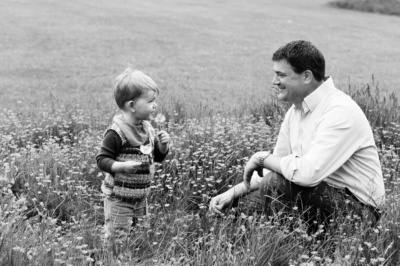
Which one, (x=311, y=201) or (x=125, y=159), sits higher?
(x=125, y=159)

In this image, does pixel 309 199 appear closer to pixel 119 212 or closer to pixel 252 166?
pixel 252 166

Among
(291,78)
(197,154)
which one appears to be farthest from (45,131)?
(291,78)

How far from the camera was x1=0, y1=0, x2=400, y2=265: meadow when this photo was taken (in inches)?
165

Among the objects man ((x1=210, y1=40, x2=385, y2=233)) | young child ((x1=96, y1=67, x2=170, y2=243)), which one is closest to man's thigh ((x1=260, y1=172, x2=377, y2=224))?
man ((x1=210, y1=40, x2=385, y2=233))

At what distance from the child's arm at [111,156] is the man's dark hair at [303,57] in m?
1.41

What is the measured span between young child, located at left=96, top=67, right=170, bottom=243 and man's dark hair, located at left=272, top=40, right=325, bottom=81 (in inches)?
41.1

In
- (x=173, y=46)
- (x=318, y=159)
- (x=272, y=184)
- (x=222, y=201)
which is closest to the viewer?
(x=318, y=159)

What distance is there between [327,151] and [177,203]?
4.41ft

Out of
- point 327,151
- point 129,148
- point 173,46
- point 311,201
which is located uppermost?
point 327,151

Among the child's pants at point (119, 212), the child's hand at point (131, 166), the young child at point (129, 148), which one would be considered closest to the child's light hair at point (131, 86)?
the young child at point (129, 148)

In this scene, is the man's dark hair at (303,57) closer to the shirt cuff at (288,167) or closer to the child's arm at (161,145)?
the shirt cuff at (288,167)

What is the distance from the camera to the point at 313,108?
5.05 metres

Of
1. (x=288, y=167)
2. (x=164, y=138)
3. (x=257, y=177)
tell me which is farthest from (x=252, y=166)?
(x=164, y=138)

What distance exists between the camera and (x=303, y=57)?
4.93 metres
